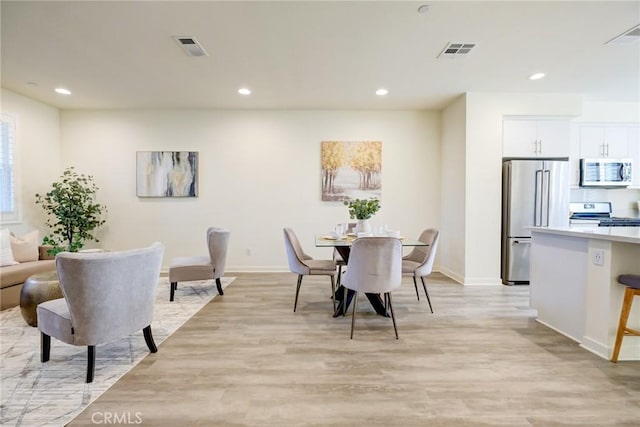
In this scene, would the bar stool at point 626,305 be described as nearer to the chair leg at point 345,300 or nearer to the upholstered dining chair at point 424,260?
the upholstered dining chair at point 424,260

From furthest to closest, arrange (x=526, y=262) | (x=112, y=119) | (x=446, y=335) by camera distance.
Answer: (x=112, y=119)
(x=526, y=262)
(x=446, y=335)

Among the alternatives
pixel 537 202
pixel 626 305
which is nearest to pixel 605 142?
pixel 537 202

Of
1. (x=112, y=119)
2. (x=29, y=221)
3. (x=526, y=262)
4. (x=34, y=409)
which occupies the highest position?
Result: (x=112, y=119)

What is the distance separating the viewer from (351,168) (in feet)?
16.6

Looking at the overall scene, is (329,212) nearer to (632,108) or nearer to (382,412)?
(382,412)

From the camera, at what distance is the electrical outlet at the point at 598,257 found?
2.24 meters

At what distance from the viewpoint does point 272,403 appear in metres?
1.71

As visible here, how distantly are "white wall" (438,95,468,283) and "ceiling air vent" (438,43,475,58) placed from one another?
1.35 metres

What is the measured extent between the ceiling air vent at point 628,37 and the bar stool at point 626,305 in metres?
2.39

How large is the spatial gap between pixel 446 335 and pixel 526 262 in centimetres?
257

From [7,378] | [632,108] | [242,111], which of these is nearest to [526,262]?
[632,108]

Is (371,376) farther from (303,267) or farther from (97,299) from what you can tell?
(97,299)

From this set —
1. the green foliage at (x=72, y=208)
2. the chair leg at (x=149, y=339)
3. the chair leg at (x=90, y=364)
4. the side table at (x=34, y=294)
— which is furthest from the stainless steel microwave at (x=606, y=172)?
the green foliage at (x=72, y=208)

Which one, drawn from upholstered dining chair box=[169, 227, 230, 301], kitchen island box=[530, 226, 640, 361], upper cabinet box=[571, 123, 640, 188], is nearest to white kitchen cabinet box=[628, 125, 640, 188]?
upper cabinet box=[571, 123, 640, 188]
